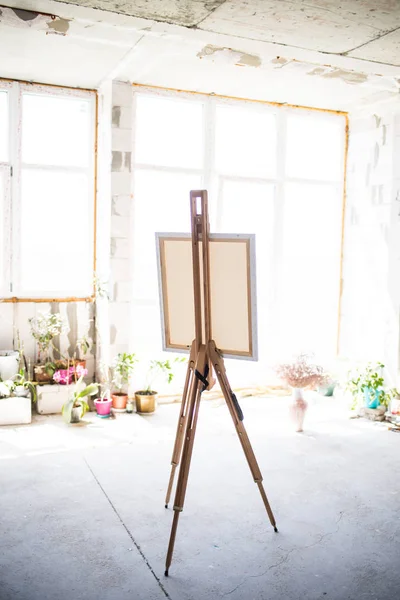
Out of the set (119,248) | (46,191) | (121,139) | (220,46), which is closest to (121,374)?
(119,248)

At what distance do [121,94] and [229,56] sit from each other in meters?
1.36

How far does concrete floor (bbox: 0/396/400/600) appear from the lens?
2.79m

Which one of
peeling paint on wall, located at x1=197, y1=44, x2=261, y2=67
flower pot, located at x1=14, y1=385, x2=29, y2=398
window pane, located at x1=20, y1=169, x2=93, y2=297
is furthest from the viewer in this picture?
window pane, located at x1=20, y1=169, x2=93, y2=297

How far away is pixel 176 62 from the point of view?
5.15 meters

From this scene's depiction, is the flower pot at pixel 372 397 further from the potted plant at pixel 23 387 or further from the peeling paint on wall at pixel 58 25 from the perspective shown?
the peeling paint on wall at pixel 58 25

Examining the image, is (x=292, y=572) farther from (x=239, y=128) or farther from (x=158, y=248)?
(x=239, y=128)

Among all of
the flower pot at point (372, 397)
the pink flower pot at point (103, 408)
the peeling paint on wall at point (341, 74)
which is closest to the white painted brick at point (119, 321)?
the pink flower pot at point (103, 408)

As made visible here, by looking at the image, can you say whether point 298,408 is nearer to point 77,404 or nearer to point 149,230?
point 77,404

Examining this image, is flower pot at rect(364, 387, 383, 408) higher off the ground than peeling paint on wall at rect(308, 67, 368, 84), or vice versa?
peeling paint on wall at rect(308, 67, 368, 84)

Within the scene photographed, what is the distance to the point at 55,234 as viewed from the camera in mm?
6020

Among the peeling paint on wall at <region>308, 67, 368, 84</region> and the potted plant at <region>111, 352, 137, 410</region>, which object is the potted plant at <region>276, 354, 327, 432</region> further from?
the peeling paint on wall at <region>308, 67, 368, 84</region>

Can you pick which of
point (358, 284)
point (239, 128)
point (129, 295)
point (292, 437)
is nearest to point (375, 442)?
point (292, 437)

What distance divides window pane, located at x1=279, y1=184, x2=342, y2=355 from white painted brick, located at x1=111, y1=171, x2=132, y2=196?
1.91 meters

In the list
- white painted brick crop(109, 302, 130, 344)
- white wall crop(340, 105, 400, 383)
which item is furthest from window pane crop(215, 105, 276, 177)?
white painted brick crop(109, 302, 130, 344)
